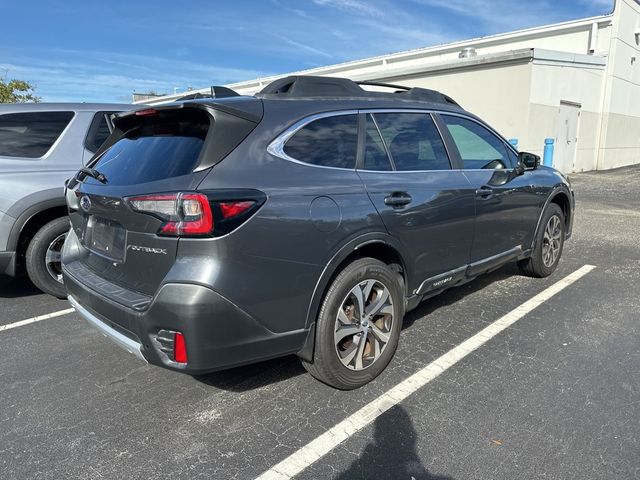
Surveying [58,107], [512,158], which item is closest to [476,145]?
[512,158]

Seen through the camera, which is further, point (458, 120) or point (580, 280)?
point (580, 280)

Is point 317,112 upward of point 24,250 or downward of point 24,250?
upward

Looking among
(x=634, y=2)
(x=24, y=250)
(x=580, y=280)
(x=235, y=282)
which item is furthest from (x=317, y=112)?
(x=634, y=2)

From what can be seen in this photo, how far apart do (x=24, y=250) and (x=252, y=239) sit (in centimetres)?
335

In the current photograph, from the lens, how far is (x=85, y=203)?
120 inches

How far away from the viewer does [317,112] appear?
2994 mm

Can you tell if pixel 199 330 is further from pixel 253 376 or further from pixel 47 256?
pixel 47 256

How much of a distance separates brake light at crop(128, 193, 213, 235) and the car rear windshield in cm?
20

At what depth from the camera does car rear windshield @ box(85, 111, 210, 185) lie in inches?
104

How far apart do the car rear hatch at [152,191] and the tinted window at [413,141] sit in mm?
1066

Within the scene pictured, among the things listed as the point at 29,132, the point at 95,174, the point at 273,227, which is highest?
the point at 29,132

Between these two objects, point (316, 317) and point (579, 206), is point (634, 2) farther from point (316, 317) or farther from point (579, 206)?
point (316, 317)

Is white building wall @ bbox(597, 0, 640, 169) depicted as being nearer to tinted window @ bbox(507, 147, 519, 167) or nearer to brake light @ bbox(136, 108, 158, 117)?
tinted window @ bbox(507, 147, 519, 167)

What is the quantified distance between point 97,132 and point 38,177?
32.3 inches
